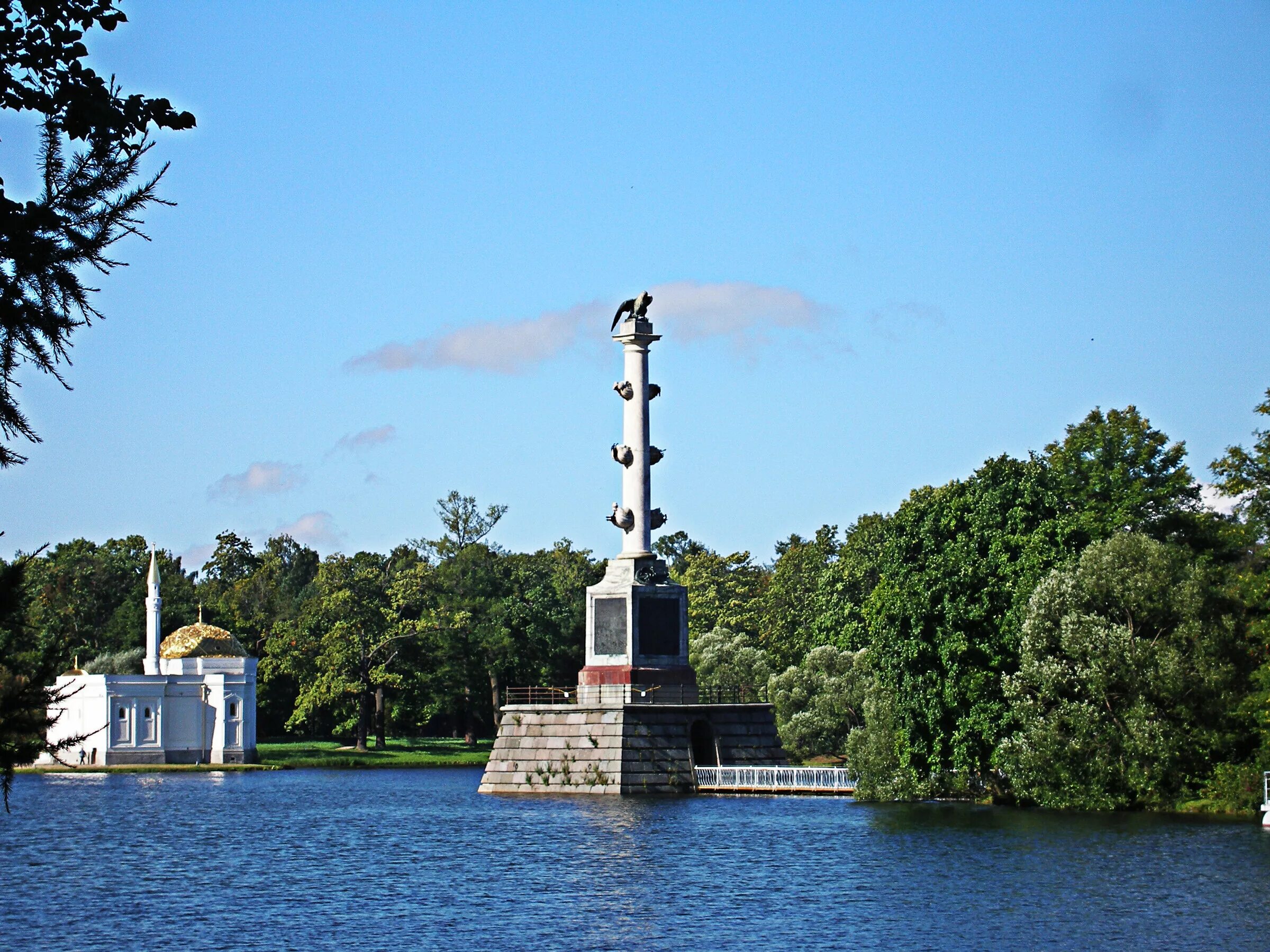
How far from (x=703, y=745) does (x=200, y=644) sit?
43.2 m

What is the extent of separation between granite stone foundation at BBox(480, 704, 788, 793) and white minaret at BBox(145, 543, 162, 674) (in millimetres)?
37672

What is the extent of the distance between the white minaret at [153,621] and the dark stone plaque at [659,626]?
42.1 meters

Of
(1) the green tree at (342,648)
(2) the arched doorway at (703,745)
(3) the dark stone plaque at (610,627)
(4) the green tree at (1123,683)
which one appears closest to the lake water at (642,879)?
(4) the green tree at (1123,683)

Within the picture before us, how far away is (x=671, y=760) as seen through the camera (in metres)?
55.7

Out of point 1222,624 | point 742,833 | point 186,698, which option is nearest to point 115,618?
point 186,698

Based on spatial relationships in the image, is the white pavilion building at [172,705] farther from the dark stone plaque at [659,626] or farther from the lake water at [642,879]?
the dark stone plaque at [659,626]

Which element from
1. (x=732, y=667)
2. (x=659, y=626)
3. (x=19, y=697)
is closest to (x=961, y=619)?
(x=659, y=626)

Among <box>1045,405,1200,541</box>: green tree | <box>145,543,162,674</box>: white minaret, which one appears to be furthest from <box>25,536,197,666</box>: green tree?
<box>1045,405,1200,541</box>: green tree

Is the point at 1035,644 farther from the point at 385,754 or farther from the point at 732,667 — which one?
the point at 385,754

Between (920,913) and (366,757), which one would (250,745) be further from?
(920,913)

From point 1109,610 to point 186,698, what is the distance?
59050 mm

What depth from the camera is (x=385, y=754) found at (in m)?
90.9

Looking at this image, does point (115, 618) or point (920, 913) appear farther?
point (115, 618)

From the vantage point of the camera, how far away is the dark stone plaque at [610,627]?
5684 centimetres
